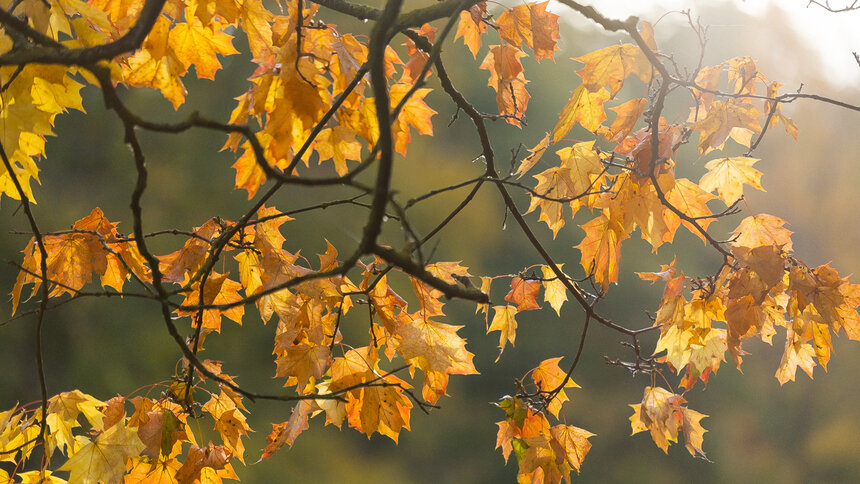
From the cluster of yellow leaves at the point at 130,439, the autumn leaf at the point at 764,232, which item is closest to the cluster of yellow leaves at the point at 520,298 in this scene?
the autumn leaf at the point at 764,232

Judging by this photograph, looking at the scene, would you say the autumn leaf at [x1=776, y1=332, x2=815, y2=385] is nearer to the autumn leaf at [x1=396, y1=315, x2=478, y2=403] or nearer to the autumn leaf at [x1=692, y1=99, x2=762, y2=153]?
the autumn leaf at [x1=692, y1=99, x2=762, y2=153]

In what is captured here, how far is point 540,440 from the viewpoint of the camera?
1123mm

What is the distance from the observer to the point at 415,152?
6.09 metres

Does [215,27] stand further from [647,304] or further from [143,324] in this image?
[647,304]

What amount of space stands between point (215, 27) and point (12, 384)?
5.04 m

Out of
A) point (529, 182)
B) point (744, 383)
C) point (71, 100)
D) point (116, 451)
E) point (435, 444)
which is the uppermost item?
point (71, 100)

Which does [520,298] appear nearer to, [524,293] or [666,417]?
[524,293]

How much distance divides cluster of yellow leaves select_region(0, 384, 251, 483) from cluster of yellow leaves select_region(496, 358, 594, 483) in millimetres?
497

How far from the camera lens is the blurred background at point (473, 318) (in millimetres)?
5246

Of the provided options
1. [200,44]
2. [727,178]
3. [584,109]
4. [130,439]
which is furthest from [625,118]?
[130,439]

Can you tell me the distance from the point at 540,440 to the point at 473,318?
13.9 ft

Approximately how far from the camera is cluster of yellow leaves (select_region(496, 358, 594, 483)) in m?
1.12

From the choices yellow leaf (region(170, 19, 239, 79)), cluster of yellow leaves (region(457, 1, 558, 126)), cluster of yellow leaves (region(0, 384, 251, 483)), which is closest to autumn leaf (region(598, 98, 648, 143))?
cluster of yellow leaves (region(457, 1, 558, 126))

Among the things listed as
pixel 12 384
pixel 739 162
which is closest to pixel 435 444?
pixel 12 384
